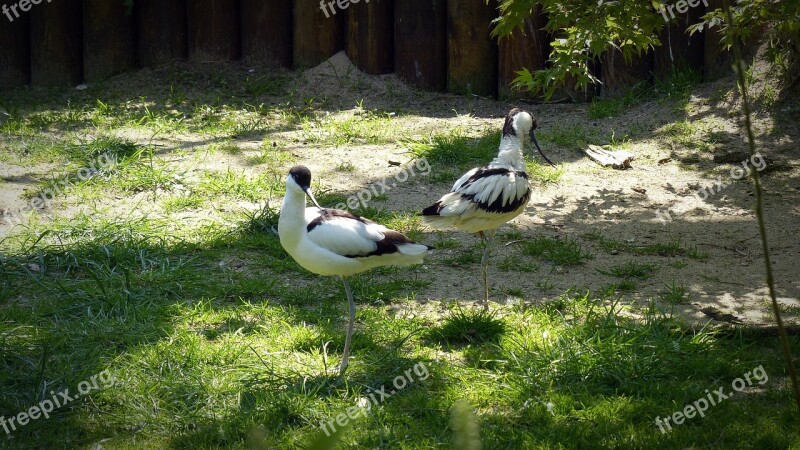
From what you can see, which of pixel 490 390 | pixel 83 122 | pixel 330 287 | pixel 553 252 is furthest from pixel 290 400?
pixel 83 122

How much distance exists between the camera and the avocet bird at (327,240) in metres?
4.42

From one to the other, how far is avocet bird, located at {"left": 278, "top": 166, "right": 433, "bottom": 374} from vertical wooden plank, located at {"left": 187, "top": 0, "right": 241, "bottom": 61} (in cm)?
539

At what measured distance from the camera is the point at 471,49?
8750 mm

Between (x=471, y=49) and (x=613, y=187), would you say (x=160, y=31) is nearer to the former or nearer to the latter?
(x=471, y=49)

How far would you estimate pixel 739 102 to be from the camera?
7.87 m

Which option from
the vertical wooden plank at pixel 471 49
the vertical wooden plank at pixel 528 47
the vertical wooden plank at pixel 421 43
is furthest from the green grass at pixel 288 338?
the vertical wooden plank at pixel 421 43

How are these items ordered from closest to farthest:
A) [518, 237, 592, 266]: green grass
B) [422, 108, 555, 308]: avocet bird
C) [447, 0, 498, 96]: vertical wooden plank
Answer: [422, 108, 555, 308]: avocet bird < [518, 237, 592, 266]: green grass < [447, 0, 498, 96]: vertical wooden plank

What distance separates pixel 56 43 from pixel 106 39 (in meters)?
0.48

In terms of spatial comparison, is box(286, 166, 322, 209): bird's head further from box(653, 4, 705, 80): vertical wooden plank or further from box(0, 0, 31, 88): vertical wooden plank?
box(0, 0, 31, 88): vertical wooden plank


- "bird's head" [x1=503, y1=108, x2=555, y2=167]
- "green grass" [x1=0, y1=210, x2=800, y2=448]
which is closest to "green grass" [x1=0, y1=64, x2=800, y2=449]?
"green grass" [x1=0, y1=210, x2=800, y2=448]

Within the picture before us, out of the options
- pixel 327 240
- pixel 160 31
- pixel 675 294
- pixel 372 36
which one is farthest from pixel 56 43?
pixel 675 294

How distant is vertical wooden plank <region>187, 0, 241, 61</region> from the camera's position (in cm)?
935

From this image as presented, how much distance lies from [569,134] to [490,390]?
419cm

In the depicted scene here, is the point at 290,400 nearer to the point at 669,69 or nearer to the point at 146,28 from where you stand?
the point at 669,69
